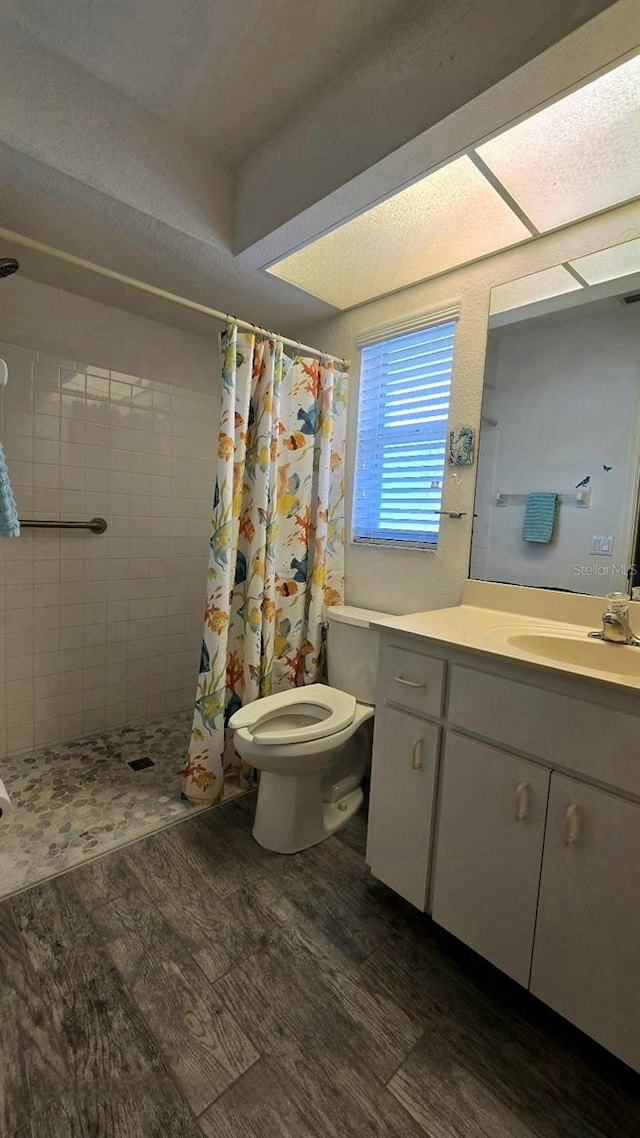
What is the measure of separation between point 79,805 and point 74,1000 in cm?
80

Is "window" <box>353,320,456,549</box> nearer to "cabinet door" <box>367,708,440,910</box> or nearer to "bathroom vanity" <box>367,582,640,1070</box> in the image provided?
"bathroom vanity" <box>367,582,640,1070</box>

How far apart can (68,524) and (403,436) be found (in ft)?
5.13

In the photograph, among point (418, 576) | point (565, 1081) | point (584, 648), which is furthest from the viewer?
point (418, 576)

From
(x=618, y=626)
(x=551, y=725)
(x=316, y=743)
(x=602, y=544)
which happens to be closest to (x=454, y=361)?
(x=602, y=544)

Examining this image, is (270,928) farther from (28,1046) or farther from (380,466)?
(380,466)

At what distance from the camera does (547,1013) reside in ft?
3.70

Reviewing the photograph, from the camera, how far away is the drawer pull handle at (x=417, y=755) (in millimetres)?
1266

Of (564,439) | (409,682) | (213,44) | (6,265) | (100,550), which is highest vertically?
(213,44)

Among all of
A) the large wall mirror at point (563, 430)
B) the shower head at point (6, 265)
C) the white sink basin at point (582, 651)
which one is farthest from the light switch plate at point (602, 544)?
the shower head at point (6, 265)

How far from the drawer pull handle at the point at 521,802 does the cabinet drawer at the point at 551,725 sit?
0.08m

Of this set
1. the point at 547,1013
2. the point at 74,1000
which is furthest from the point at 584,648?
the point at 74,1000

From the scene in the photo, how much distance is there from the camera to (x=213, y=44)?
122 centimetres

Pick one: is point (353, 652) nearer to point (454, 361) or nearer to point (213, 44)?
point (454, 361)

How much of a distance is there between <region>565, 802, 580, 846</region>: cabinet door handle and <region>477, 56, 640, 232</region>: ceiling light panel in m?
1.64
